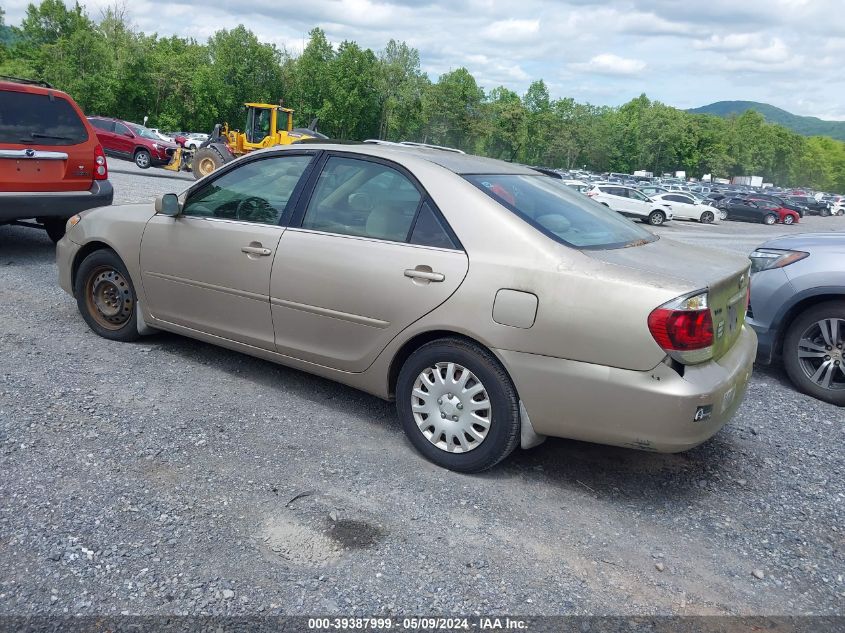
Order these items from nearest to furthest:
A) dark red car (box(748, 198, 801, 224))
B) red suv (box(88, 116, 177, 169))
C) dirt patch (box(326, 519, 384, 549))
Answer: dirt patch (box(326, 519, 384, 549)), red suv (box(88, 116, 177, 169)), dark red car (box(748, 198, 801, 224))

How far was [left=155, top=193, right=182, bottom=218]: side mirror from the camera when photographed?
4816mm

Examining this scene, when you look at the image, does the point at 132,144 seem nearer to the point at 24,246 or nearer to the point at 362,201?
the point at 24,246

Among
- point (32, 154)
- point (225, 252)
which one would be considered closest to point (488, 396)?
point (225, 252)

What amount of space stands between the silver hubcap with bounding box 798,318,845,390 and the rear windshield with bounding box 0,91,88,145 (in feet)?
24.3

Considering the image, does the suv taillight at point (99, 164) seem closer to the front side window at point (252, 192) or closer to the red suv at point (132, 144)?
the front side window at point (252, 192)

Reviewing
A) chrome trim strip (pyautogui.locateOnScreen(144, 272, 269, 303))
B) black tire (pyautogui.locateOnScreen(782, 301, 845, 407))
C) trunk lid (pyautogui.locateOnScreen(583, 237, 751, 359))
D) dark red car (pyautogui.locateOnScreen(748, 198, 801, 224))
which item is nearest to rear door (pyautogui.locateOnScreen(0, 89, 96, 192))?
chrome trim strip (pyautogui.locateOnScreen(144, 272, 269, 303))

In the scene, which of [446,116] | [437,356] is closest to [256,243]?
[437,356]

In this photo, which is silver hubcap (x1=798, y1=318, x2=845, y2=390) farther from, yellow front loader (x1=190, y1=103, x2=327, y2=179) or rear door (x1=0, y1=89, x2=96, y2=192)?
yellow front loader (x1=190, y1=103, x2=327, y2=179)

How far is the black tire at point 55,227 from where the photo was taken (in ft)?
28.6

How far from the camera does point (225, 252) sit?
4539 mm

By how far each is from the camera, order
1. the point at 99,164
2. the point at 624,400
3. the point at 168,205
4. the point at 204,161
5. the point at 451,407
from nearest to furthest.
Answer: the point at 624,400 → the point at 451,407 → the point at 168,205 → the point at 99,164 → the point at 204,161

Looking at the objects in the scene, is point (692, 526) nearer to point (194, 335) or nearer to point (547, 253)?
point (547, 253)

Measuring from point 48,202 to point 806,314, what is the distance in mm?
7221

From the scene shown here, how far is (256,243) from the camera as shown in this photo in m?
4.39
